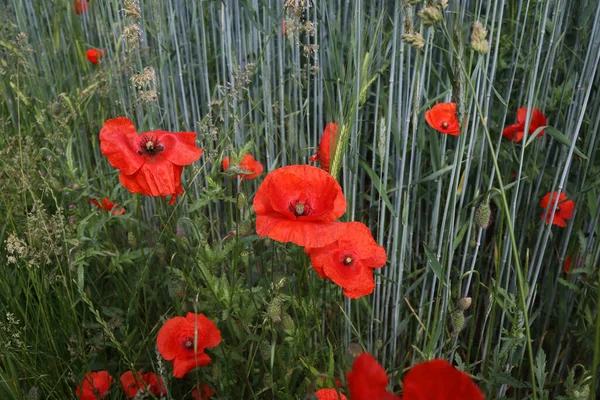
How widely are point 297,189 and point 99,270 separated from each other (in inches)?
28.0

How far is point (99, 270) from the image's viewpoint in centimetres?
139

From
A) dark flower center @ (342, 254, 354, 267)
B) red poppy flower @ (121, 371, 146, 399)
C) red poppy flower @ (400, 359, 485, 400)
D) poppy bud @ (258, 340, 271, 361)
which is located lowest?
red poppy flower @ (121, 371, 146, 399)

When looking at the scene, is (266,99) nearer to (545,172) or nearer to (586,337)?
(545,172)

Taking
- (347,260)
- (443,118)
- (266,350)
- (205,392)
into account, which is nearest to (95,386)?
(205,392)

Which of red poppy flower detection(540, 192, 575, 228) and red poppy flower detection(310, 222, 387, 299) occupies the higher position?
red poppy flower detection(310, 222, 387, 299)

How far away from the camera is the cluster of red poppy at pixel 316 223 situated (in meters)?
0.83

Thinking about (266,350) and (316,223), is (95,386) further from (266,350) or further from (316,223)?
(316,223)

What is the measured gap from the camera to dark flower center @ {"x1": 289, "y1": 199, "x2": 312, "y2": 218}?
34.9 inches

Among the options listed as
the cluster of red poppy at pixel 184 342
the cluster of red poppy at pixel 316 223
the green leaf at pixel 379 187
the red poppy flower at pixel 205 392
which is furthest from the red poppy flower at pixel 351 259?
the red poppy flower at pixel 205 392

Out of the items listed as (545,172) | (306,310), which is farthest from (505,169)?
(306,310)

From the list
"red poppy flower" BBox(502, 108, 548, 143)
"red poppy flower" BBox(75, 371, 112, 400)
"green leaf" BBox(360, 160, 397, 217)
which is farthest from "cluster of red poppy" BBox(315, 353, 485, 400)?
"red poppy flower" BBox(502, 108, 548, 143)

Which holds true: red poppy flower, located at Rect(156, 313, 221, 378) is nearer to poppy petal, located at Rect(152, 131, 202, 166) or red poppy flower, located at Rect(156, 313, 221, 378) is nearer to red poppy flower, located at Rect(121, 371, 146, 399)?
red poppy flower, located at Rect(121, 371, 146, 399)

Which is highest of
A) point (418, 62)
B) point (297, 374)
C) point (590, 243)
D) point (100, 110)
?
point (418, 62)

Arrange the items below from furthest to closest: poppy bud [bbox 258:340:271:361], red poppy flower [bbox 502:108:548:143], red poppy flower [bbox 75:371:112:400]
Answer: red poppy flower [bbox 502:108:548:143] → red poppy flower [bbox 75:371:112:400] → poppy bud [bbox 258:340:271:361]
